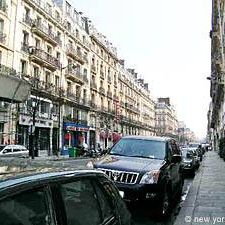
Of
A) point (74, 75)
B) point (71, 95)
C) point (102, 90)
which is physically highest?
point (102, 90)

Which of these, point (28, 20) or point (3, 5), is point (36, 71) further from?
point (3, 5)

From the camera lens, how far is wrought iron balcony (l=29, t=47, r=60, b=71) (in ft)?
131

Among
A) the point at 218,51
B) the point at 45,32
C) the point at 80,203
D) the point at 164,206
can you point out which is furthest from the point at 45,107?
the point at 80,203

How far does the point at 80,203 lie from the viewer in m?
3.01

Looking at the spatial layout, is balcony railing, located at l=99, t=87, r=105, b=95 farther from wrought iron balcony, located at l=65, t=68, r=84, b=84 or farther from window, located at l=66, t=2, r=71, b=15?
window, located at l=66, t=2, r=71, b=15

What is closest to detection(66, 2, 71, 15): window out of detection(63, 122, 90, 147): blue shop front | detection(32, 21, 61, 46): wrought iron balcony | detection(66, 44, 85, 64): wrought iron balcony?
detection(66, 44, 85, 64): wrought iron balcony

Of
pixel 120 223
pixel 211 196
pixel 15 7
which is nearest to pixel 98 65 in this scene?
pixel 15 7

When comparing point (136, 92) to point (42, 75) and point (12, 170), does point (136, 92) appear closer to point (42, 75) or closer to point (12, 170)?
point (42, 75)

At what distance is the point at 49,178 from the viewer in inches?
104

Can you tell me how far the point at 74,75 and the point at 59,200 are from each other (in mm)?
49222

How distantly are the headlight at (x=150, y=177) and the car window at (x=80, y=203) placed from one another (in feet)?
13.8

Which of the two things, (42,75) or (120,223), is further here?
(42,75)

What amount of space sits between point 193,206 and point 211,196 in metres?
1.73

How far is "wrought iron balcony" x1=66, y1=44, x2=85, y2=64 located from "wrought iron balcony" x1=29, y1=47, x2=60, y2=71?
151 inches
